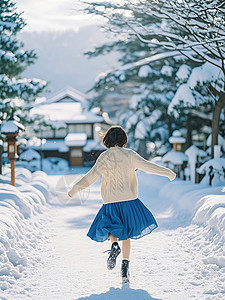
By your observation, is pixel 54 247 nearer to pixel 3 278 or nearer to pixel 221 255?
pixel 3 278

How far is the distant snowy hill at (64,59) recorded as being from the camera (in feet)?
298

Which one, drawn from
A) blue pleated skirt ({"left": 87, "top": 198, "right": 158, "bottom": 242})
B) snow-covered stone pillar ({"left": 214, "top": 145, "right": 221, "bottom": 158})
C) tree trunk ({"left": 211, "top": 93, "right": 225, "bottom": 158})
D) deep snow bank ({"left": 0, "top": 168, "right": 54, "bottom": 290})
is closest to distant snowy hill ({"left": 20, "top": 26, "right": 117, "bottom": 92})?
tree trunk ({"left": 211, "top": 93, "right": 225, "bottom": 158})

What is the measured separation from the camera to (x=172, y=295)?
4.85m

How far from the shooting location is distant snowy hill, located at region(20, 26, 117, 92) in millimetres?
90938

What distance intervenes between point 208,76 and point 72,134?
2846 centimetres

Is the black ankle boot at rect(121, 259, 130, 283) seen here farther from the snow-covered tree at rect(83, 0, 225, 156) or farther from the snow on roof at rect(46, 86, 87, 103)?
the snow on roof at rect(46, 86, 87, 103)

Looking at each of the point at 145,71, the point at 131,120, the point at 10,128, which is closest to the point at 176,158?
the point at 145,71

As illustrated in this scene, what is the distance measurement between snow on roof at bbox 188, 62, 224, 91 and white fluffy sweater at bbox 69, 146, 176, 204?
32.1ft

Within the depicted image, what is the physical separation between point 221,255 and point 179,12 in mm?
6159

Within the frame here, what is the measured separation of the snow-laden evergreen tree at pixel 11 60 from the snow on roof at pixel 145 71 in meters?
6.32

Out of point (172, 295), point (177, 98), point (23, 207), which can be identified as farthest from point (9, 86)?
point (172, 295)

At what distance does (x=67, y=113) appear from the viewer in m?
44.5

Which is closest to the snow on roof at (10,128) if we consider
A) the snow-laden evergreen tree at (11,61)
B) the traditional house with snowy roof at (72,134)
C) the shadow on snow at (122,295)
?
the snow-laden evergreen tree at (11,61)

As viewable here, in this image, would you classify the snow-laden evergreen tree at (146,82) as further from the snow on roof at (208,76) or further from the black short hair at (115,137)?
the black short hair at (115,137)
